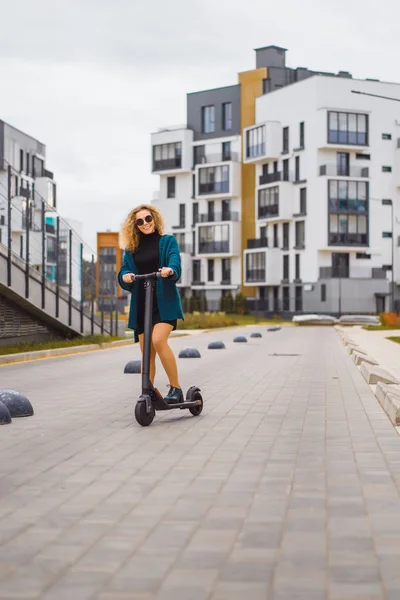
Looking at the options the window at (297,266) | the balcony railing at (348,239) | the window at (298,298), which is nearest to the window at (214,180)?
the window at (297,266)

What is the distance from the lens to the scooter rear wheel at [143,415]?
8.52m

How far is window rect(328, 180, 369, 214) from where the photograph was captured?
76.8 meters

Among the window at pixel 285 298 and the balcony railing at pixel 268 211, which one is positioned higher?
the balcony railing at pixel 268 211

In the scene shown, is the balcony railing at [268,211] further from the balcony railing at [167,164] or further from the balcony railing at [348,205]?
the balcony railing at [167,164]

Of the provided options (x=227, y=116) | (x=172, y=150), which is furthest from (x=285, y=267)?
(x=172, y=150)

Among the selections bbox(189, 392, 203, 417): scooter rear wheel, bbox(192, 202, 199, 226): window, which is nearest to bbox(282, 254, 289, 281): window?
bbox(192, 202, 199, 226): window

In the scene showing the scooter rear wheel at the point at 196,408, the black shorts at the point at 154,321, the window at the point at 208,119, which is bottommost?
the scooter rear wheel at the point at 196,408

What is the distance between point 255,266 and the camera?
8275 cm

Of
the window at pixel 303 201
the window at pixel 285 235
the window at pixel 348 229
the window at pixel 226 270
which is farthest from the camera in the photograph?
the window at pixel 226 270

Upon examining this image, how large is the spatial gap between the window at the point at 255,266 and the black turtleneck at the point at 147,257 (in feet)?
238

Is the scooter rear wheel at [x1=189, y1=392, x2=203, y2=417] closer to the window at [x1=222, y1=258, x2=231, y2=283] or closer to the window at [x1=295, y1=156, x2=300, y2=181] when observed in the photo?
the window at [x1=295, y1=156, x2=300, y2=181]

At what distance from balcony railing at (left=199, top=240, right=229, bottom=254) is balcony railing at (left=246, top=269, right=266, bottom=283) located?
13.8ft

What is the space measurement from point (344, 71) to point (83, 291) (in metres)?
66.6

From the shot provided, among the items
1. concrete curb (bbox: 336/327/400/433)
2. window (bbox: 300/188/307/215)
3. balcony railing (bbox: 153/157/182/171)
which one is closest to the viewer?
concrete curb (bbox: 336/327/400/433)
